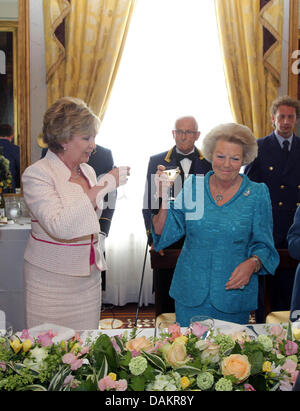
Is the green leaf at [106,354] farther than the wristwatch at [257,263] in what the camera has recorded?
No

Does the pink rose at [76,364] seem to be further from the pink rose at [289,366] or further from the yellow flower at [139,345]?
the pink rose at [289,366]

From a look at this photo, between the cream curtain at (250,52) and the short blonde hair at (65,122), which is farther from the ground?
the cream curtain at (250,52)

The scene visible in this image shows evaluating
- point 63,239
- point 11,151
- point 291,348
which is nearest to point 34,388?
point 291,348

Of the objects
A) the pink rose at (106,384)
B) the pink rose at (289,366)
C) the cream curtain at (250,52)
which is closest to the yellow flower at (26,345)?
the pink rose at (106,384)

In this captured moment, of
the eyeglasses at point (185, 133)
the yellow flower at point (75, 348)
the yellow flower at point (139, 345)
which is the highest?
the eyeglasses at point (185, 133)

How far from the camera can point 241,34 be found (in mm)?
4145

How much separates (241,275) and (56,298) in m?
0.78

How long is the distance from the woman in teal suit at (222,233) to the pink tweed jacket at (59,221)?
1.12ft

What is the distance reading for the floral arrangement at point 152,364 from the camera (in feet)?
3.27

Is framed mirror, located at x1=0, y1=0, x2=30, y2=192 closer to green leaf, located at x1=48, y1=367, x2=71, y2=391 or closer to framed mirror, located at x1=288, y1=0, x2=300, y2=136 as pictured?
framed mirror, located at x1=288, y1=0, x2=300, y2=136

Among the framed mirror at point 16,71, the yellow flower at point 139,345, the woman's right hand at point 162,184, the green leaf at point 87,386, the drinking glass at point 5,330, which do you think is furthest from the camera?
the framed mirror at point 16,71

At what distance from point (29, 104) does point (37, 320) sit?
2.57m

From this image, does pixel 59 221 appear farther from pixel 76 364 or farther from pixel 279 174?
pixel 279 174

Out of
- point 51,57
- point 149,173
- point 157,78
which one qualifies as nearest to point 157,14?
point 157,78
